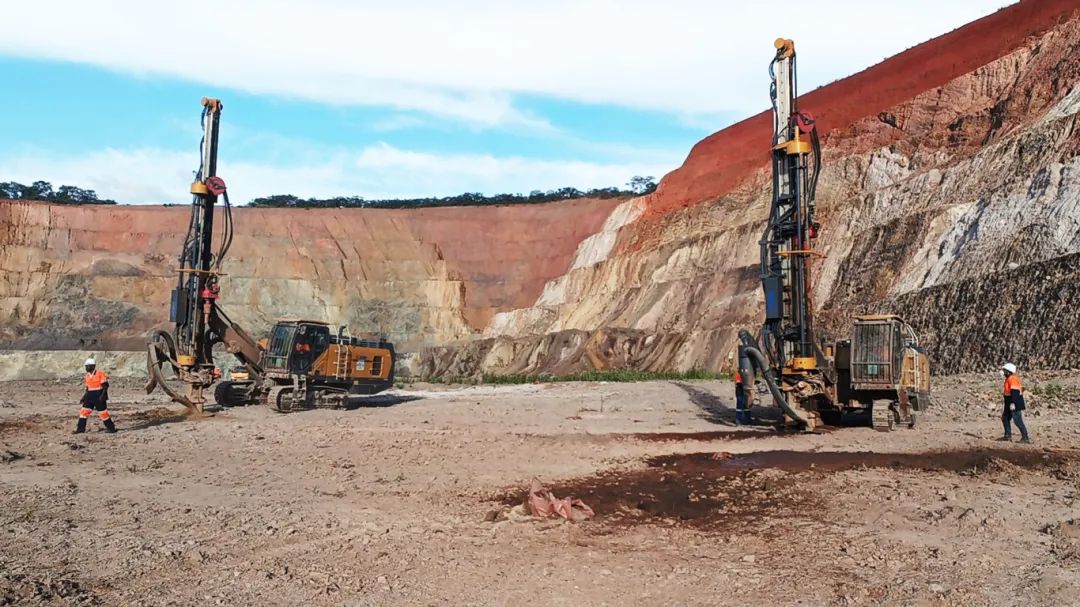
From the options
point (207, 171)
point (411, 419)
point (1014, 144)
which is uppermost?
point (1014, 144)

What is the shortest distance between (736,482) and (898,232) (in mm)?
24458

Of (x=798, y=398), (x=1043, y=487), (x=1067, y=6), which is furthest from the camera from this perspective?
(x=1067, y=6)

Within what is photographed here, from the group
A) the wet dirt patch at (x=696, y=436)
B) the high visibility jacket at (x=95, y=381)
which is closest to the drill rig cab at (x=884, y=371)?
the wet dirt patch at (x=696, y=436)

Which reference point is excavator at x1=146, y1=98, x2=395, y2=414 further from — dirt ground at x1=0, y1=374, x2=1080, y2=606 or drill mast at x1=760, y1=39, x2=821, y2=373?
drill mast at x1=760, y1=39, x2=821, y2=373

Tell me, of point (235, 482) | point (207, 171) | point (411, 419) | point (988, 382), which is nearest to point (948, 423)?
point (988, 382)

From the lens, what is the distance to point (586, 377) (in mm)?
35250

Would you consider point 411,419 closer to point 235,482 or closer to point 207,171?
point 207,171

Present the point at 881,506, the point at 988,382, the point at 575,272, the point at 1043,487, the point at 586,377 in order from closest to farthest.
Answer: the point at 881,506, the point at 1043,487, the point at 988,382, the point at 586,377, the point at 575,272

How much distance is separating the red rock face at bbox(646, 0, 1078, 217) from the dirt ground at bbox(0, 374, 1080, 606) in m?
31.1

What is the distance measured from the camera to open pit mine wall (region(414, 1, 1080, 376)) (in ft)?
78.2

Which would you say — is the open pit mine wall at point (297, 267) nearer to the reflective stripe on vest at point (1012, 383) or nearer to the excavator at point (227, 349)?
the excavator at point (227, 349)

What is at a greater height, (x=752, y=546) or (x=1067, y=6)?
(x=1067, y=6)

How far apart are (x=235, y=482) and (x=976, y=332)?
20371 millimetres

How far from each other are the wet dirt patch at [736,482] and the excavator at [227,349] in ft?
38.5
